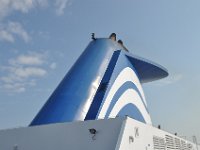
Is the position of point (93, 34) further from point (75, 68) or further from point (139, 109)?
point (139, 109)

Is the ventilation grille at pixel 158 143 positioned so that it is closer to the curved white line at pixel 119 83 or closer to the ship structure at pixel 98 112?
the ship structure at pixel 98 112

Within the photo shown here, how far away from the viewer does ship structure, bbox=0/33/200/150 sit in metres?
9.33

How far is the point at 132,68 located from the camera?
20.9 metres

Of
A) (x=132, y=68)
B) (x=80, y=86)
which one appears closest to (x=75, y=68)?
(x=80, y=86)

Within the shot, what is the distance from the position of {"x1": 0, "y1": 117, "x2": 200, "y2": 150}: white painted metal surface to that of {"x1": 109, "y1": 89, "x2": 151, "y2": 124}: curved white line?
4101 millimetres

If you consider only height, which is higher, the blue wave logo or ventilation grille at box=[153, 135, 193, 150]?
the blue wave logo

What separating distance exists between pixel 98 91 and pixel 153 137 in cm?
442

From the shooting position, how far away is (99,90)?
590 inches

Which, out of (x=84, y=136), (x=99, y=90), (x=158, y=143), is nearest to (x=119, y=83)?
(x=99, y=90)

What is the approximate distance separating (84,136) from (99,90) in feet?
18.5

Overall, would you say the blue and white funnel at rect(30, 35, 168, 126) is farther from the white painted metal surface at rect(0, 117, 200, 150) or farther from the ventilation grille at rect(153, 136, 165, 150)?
the ventilation grille at rect(153, 136, 165, 150)

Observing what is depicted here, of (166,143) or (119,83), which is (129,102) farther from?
(166,143)

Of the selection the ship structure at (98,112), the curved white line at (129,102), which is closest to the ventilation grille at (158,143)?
the ship structure at (98,112)

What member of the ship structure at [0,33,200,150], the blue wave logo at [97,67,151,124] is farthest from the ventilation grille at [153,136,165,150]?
the blue wave logo at [97,67,151,124]
